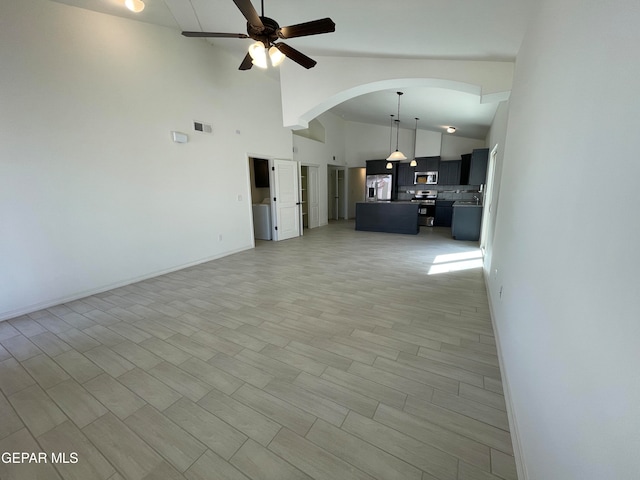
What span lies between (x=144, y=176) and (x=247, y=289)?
7.66ft

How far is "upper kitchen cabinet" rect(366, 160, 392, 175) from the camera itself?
30.5 feet

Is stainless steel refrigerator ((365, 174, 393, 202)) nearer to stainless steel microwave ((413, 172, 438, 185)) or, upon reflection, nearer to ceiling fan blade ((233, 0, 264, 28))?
stainless steel microwave ((413, 172, 438, 185))

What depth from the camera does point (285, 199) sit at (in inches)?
260

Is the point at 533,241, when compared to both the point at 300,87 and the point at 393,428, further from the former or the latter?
the point at 300,87

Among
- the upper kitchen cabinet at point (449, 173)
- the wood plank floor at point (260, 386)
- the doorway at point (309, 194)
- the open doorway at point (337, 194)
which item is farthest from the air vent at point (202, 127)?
the upper kitchen cabinet at point (449, 173)

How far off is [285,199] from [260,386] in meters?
5.26

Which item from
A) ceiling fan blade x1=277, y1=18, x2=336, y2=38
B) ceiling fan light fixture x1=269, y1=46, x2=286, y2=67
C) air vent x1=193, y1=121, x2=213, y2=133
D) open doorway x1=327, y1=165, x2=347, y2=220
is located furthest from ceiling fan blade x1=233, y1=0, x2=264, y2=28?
open doorway x1=327, y1=165, x2=347, y2=220

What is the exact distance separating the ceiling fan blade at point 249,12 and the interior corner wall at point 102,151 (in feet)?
8.08

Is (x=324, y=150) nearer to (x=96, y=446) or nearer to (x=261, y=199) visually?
(x=261, y=199)

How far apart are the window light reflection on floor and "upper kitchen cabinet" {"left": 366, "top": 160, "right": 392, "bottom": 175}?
16.3 ft

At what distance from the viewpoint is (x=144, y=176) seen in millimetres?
3811

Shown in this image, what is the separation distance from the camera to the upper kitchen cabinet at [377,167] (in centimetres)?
930

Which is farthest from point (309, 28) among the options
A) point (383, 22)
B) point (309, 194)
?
point (309, 194)

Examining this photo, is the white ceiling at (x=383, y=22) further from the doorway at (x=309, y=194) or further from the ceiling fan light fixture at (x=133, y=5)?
the doorway at (x=309, y=194)
